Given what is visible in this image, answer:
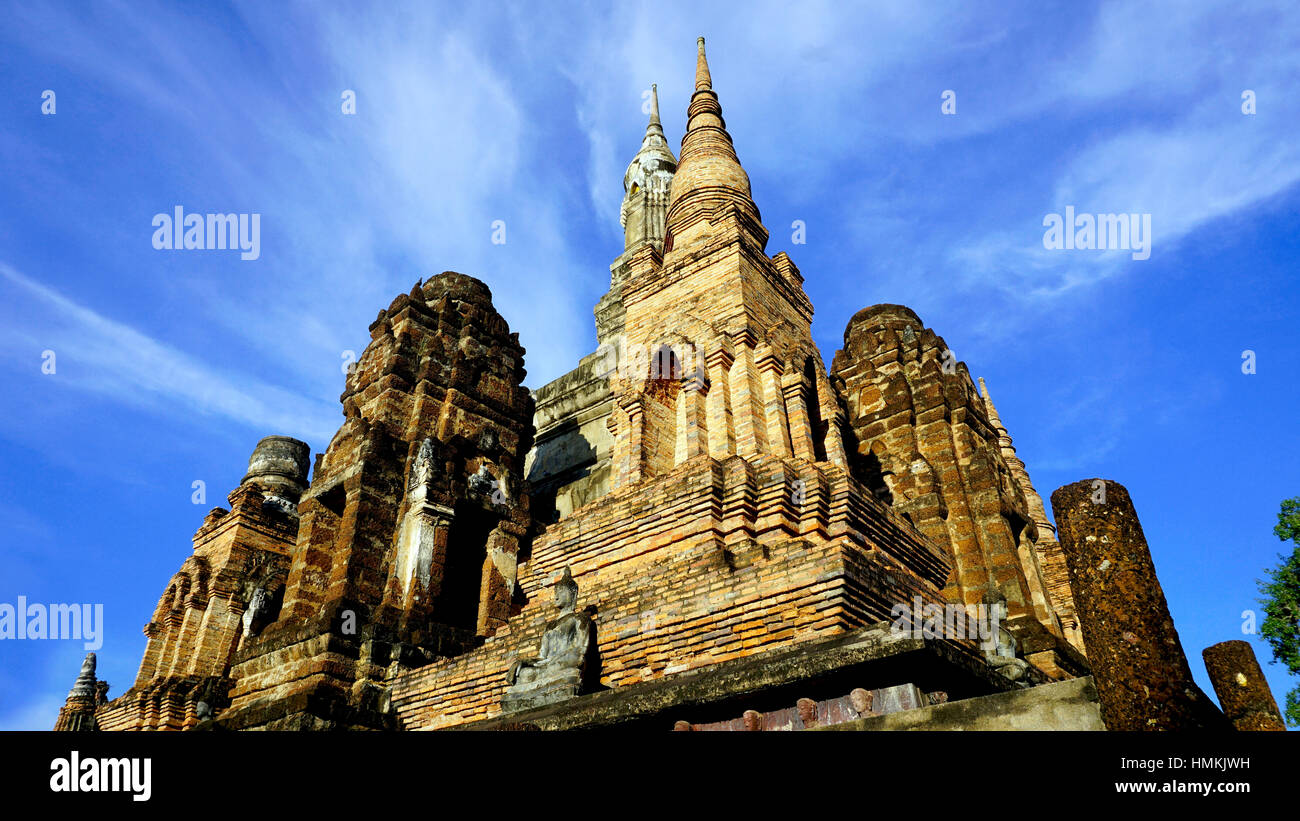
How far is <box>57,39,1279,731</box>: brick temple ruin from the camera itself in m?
5.34

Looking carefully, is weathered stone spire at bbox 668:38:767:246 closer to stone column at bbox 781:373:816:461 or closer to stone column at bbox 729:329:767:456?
stone column at bbox 729:329:767:456

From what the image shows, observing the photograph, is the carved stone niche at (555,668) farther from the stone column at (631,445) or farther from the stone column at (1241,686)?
the stone column at (1241,686)

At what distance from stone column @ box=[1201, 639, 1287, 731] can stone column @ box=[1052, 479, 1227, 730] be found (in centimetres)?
399

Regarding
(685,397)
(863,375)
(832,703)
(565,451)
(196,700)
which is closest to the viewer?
(832,703)

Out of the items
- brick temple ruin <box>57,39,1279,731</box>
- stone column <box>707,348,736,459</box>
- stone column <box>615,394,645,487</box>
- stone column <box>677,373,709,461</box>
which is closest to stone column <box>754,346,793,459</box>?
brick temple ruin <box>57,39,1279,731</box>

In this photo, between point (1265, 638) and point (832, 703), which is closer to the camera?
point (832, 703)

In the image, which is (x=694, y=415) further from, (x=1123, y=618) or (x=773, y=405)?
(x=1123, y=618)

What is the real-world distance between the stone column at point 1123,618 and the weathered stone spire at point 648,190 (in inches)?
892

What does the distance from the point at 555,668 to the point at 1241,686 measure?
5748 millimetres

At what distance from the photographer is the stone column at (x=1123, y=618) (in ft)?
11.1
